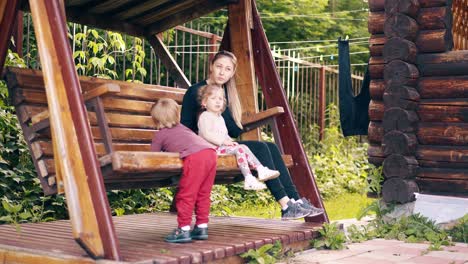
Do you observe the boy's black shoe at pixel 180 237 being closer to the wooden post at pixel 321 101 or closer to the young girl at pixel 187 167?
the young girl at pixel 187 167

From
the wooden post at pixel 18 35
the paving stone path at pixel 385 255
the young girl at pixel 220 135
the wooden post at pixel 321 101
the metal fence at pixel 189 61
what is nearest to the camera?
the paving stone path at pixel 385 255

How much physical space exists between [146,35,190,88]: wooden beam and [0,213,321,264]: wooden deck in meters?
1.31

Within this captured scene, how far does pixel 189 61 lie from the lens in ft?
35.1

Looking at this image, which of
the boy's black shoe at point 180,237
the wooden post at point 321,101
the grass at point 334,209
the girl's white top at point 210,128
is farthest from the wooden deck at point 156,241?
the wooden post at point 321,101

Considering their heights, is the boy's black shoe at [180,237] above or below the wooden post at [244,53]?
below

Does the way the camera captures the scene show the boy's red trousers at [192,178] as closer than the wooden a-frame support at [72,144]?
No

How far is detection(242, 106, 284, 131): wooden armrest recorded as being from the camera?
501cm

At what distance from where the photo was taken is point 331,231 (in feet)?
16.0

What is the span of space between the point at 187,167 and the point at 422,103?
310cm

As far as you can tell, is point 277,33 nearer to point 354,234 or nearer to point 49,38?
point 354,234

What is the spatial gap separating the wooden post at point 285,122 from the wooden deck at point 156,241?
0.26 metres

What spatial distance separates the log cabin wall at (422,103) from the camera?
6.20m

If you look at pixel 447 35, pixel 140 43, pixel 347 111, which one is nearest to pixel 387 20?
pixel 447 35

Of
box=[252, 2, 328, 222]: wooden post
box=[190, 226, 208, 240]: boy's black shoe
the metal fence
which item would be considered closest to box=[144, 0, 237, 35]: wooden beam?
box=[252, 2, 328, 222]: wooden post
